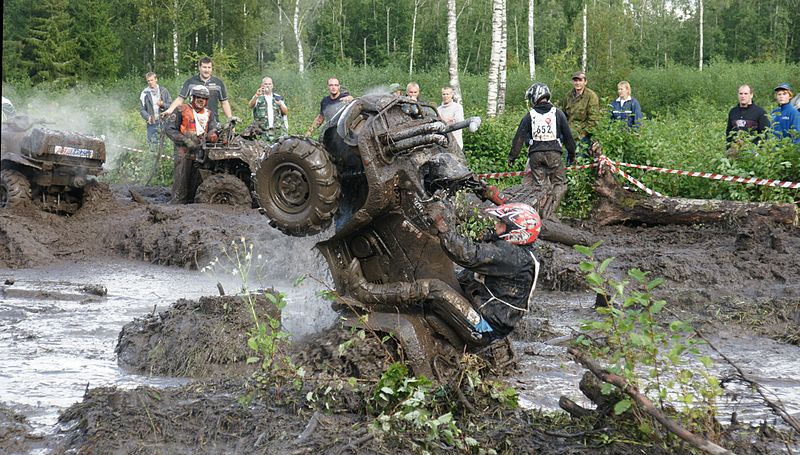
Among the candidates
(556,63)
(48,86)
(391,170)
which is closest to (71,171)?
(391,170)

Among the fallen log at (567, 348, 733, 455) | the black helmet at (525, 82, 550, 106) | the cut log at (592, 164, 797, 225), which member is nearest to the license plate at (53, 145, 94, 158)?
the black helmet at (525, 82, 550, 106)

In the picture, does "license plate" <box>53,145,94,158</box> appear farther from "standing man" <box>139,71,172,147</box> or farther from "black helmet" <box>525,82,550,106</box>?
"black helmet" <box>525,82,550,106</box>

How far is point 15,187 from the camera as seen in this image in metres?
13.6

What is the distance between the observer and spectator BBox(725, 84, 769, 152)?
14.1m

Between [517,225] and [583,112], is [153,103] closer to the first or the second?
[583,112]

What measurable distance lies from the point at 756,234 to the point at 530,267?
687 centimetres

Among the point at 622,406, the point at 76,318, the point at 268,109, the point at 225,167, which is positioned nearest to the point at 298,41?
the point at 268,109

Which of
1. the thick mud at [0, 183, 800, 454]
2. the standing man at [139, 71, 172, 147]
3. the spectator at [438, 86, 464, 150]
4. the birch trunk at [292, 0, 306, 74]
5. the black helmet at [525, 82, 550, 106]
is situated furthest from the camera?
the birch trunk at [292, 0, 306, 74]

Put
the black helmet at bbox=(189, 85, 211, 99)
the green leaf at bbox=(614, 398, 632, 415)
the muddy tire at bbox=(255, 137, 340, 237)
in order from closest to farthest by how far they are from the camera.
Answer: the green leaf at bbox=(614, 398, 632, 415), the muddy tire at bbox=(255, 137, 340, 237), the black helmet at bbox=(189, 85, 211, 99)

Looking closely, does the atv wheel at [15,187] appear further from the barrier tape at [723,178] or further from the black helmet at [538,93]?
the barrier tape at [723,178]

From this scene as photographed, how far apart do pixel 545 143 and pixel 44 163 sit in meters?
7.21

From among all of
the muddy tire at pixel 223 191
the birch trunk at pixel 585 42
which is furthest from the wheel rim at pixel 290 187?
the birch trunk at pixel 585 42

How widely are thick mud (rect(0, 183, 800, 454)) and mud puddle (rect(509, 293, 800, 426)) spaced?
3cm

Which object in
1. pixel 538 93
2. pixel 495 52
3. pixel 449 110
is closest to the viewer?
pixel 538 93
